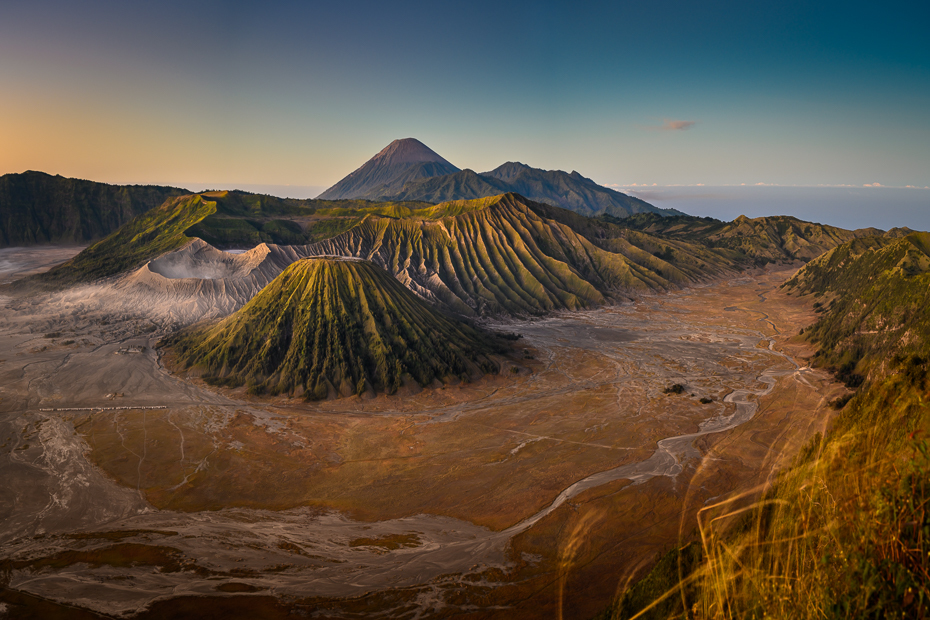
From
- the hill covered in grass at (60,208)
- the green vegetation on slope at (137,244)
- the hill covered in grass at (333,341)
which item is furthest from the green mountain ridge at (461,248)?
the hill covered in grass at (60,208)

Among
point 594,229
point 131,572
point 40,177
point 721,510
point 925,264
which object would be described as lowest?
point 131,572

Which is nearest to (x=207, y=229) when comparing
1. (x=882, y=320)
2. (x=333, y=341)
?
(x=333, y=341)

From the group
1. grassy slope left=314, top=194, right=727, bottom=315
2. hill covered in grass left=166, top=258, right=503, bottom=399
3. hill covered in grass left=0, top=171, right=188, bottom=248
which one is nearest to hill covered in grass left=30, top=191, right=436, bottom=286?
grassy slope left=314, top=194, right=727, bottom=315

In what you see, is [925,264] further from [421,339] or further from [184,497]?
[184,497]

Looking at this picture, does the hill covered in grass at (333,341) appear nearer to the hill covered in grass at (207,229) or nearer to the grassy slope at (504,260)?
the grassy slope at (504,260)

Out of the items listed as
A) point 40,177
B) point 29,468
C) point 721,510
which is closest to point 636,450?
point 721,510

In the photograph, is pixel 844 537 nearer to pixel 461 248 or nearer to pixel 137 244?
pixel 461 248

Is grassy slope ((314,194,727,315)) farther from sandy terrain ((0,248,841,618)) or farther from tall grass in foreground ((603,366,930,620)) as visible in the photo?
tall grass in foreground ((603,366,930,620))
